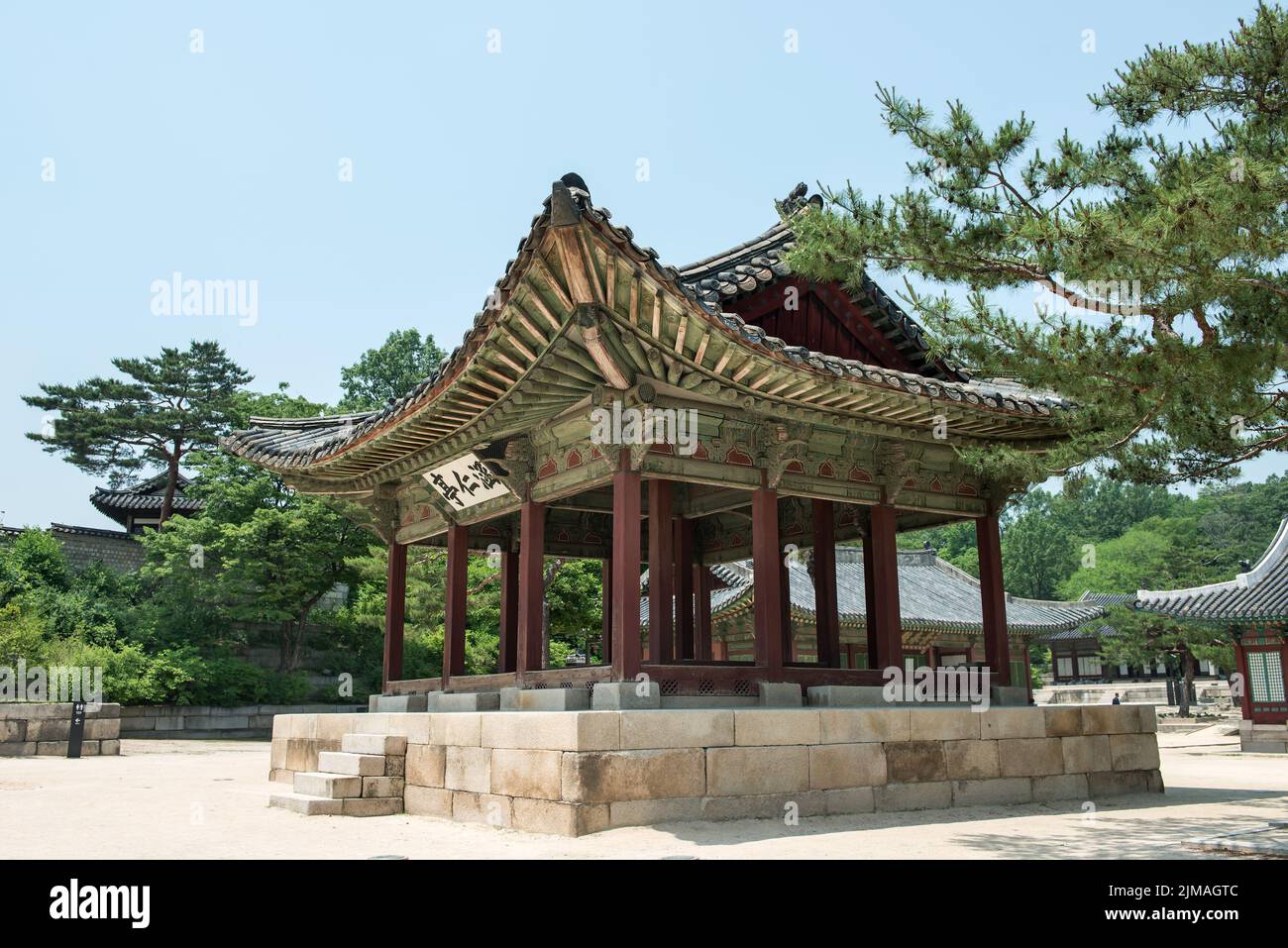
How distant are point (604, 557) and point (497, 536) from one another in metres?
1.99

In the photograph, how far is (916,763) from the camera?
1087 cm

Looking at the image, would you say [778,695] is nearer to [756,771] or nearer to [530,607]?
[756,771]

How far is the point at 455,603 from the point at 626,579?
5.04 m

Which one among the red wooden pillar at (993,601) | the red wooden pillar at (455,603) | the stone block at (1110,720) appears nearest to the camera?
the stone block at (1110,720)

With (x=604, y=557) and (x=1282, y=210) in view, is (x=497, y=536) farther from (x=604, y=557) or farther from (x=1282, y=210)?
(x=1282, y=210)

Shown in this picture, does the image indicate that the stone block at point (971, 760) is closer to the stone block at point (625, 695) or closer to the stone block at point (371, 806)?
the stone block at point (625, 695)

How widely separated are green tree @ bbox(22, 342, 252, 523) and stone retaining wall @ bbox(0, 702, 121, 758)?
77.3ft

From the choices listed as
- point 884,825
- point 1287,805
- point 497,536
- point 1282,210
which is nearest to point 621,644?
point 884,825

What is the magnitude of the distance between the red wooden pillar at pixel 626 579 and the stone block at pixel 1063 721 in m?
5.29

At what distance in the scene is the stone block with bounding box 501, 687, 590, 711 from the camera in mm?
10242

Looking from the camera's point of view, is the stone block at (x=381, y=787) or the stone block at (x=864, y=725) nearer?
the stone block at (x=864, y=725)

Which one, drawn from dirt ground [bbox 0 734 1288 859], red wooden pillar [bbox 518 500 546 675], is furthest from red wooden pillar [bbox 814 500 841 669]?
red wooden pillar [bbox 518 500 546 675]

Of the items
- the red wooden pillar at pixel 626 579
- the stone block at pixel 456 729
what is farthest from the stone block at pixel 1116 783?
the stone block at pixel 456 729

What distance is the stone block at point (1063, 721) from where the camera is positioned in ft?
39.8
